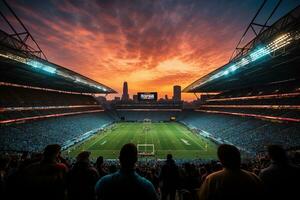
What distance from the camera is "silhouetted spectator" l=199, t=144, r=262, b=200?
2.47 m

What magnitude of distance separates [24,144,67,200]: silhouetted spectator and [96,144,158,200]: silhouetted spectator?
3.83 ft

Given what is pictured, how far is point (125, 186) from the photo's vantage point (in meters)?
2.46

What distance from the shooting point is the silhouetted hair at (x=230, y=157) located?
8.76 feet

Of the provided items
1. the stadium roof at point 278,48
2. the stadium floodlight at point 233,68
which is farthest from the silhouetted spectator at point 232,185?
the stadium floodlight at point 233,68

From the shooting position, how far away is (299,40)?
18125mm

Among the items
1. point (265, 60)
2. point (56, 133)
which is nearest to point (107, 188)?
point (265, 60)

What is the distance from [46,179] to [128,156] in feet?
5.31

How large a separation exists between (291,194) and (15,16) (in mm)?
25505

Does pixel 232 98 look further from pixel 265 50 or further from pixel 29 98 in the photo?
pixel 29 98

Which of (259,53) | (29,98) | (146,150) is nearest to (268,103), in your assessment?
(259,53)

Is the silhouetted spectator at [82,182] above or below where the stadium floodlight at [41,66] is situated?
below

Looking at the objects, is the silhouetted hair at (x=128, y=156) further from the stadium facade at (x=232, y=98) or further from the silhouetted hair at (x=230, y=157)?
the stadium facade at (x=232, y=98)

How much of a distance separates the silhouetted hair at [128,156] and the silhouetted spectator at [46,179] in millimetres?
1528

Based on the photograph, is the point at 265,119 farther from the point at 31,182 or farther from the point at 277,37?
the point at 31,182
